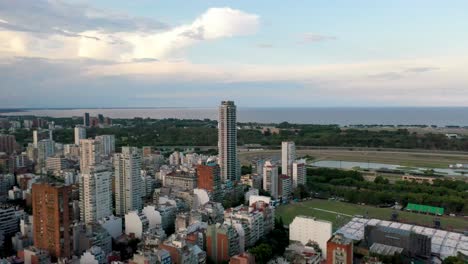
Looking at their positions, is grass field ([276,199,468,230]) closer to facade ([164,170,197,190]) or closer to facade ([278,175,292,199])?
facade ([278,175,292,199])

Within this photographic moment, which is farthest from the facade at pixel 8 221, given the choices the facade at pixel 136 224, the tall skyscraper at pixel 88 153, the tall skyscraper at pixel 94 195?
the tall skyscraper at pixel 88 153

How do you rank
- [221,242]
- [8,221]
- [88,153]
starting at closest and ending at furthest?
[221,242] → [8,221] → [88,153]

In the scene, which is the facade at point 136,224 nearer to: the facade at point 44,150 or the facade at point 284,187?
the facade at point 284,187

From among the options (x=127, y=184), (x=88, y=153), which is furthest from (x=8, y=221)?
(x=88, y=153)

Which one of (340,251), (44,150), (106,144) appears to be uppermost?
(106,144)

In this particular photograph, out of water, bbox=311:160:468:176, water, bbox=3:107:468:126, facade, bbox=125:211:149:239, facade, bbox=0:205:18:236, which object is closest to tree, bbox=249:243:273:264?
facade, bbox=125:211:149:239

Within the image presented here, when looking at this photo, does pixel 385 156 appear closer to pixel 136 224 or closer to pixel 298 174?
pixel 298 174
